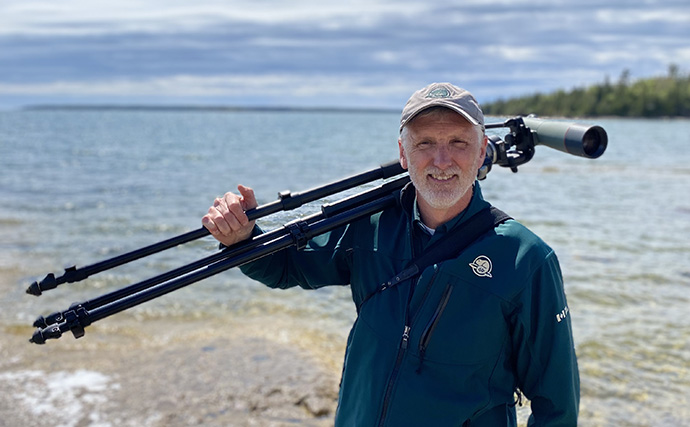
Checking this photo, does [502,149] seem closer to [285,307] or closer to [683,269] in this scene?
[285,307]

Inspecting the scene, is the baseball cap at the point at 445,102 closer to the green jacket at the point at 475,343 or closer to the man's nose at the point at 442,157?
the man's nose at the point at 442,157

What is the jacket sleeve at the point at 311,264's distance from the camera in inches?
128

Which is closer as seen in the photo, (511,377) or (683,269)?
(511,377)

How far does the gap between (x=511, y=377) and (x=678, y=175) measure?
102ft

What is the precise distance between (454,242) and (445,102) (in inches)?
24.2

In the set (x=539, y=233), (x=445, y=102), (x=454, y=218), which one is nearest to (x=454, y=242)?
(x=454, y=218)

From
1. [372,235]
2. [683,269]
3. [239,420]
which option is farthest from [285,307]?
[683,269]

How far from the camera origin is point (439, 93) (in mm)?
2760

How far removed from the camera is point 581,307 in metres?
9.79

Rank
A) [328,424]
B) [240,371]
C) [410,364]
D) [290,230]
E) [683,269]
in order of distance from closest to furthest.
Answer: [410,364] → [290,230] → [328,424] → [240,371] → [683,269]

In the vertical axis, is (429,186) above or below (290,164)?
below

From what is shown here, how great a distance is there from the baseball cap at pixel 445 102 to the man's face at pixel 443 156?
0.19 feet

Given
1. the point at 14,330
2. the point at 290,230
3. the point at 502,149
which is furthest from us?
the point at 14,330

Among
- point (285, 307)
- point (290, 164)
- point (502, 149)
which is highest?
point (290, 164)
